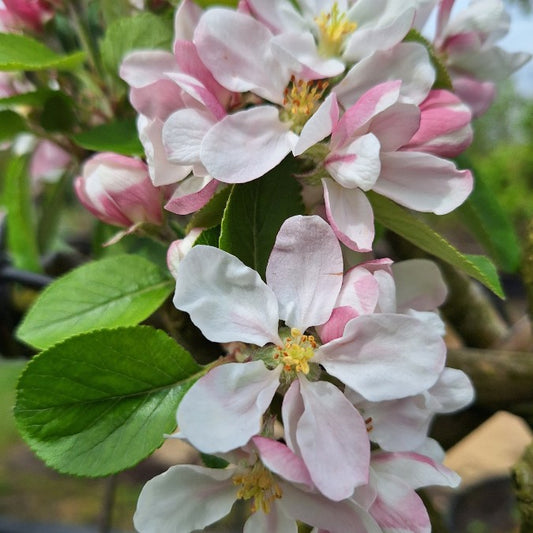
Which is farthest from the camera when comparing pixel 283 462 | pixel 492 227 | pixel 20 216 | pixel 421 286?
pixel 20 216

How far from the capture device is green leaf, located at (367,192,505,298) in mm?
327

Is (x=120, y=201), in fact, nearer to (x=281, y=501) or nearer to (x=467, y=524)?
(x=281, y=501)

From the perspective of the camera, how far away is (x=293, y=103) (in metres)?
0.35

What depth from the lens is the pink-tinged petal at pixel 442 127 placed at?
→ 350 mm

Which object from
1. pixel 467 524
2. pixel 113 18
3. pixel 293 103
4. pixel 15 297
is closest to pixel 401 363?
pixel 293 103

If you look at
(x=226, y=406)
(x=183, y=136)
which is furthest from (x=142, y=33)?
(x=226, y=406)

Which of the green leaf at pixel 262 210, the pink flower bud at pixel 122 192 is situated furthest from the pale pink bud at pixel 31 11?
the green leaf at pixel 262 210

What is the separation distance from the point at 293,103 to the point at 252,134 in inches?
1.7

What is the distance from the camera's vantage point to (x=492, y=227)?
0.59 meters

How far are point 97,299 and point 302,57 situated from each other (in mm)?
190

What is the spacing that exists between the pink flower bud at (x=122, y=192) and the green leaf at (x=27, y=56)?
0.24 ft

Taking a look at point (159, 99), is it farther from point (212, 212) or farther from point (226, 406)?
point (226, 406)

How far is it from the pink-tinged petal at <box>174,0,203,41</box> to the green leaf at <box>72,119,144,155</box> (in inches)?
3.0

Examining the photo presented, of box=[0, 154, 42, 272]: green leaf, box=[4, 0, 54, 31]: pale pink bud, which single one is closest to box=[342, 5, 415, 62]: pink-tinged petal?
box=[4, 0, 54, 31]: pale pink bud
